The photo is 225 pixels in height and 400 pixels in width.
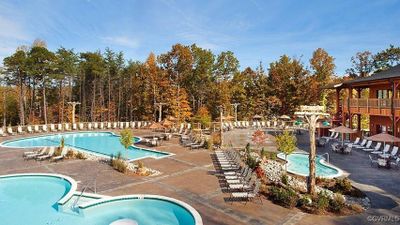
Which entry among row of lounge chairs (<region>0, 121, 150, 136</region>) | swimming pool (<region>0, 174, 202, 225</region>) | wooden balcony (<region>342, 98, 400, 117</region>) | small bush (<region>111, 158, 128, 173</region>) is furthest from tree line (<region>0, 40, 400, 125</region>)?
swimming pool (<region>0, 174, 202, 225</region>)

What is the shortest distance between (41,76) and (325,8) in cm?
3370

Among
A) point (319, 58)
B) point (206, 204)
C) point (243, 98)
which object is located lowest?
point (206, 204)

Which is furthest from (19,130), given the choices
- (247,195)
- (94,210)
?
(247,195)

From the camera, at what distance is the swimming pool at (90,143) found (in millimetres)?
20234

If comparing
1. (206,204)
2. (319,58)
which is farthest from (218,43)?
(206,204)

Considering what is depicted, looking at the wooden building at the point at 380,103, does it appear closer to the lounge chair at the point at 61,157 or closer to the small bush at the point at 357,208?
the small bush at the point at 357,208

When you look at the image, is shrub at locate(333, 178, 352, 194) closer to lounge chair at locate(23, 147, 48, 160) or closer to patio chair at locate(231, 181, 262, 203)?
patio chair at locate(231, 181, 262, 203)

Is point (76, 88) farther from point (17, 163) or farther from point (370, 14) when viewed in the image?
point (370, 14)

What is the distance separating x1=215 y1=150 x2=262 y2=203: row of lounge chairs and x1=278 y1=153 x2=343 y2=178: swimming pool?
2.86 m

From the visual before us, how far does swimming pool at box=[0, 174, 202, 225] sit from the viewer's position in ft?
29.0

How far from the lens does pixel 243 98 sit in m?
41.3

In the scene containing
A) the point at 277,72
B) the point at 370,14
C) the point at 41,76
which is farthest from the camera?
the point at 277,72

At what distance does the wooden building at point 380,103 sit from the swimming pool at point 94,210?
52.8 feet

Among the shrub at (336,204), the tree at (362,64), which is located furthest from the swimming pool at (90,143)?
the tree at (362,64)
